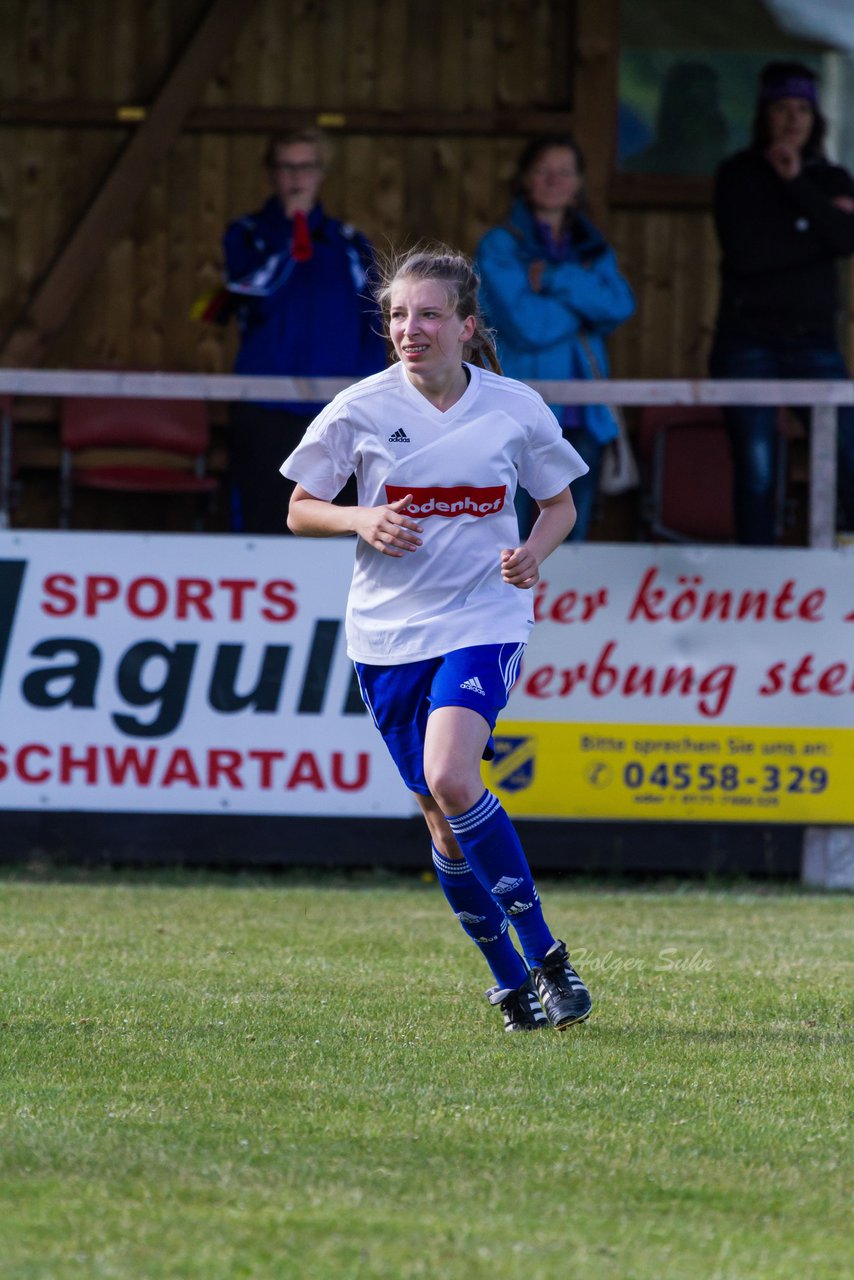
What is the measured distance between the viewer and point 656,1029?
16.8ft

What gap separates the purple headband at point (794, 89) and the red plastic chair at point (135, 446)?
3.68 m

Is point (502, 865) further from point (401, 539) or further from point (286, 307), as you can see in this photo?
point (286, 307)

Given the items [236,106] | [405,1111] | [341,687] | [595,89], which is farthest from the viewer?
[236,106]

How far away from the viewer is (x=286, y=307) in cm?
958

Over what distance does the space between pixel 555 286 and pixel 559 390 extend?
749 mm

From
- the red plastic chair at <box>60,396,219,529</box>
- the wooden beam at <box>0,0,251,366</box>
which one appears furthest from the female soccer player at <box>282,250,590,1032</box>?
the wooden beam at <box>0,0,251,366</box>

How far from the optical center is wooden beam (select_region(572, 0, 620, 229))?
1237cm

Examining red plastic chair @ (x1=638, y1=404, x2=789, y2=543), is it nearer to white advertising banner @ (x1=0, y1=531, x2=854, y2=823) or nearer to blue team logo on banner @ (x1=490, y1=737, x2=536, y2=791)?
white advertising banner @ (x1=0, y1=531, x2=854, y2=823)

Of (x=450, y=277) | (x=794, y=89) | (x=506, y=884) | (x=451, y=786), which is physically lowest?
(x=506, y=884)

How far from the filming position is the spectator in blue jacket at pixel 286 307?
938 centimetres

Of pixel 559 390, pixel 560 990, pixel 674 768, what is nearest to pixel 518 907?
pixel 560 990

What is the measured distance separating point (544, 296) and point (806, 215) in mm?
1348

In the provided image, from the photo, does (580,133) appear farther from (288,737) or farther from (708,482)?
(288,737)

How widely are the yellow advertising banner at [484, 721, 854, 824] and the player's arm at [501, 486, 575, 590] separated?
139 inches
